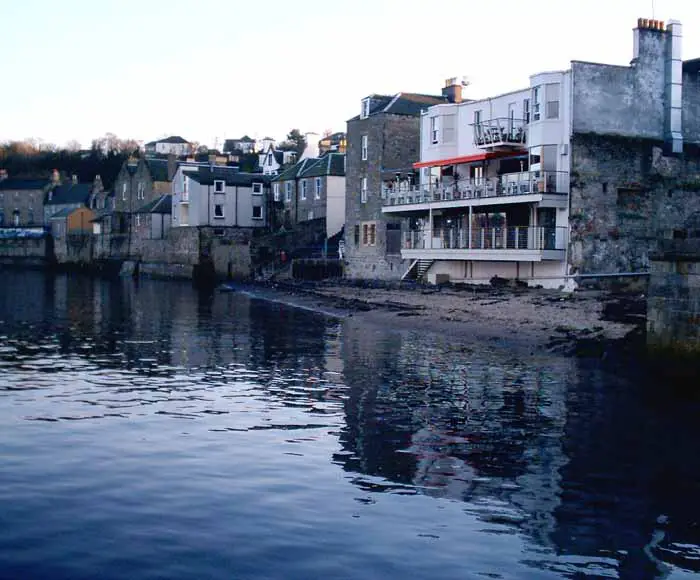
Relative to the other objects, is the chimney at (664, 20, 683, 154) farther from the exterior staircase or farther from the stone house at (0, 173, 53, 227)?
the stone house at (0, 173, 53, 227)

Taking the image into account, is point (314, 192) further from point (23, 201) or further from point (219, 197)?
point (23, 201)

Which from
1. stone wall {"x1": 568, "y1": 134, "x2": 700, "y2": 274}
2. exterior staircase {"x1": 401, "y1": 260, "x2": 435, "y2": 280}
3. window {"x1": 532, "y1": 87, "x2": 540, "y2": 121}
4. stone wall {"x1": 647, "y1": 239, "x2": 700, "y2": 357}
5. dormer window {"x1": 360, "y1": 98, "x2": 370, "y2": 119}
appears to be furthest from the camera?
dormer window {"x1": 360, "y1": 98, "x2": 370, "y2": 119}

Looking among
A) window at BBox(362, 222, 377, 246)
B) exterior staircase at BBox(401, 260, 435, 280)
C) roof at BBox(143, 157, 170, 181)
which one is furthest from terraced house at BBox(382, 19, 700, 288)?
roof at BBox(143, 157, 170, 181)

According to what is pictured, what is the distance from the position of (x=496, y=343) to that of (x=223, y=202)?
5459 centimetres

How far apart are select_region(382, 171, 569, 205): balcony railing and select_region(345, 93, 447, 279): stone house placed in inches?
169

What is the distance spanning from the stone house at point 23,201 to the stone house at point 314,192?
66.2 m

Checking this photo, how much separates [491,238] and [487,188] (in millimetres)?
2629

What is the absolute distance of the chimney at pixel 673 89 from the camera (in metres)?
45.1

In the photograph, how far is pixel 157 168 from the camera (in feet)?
317

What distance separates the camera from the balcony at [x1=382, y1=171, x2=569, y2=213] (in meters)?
43.4

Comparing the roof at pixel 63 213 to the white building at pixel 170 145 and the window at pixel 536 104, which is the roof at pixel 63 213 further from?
the window at pixel 536 104

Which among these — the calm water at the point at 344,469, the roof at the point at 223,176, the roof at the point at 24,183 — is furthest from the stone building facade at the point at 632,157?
the roof at the point at 24,183

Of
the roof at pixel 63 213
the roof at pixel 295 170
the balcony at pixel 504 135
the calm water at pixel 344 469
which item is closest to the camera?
the calm water at pixel 344 469

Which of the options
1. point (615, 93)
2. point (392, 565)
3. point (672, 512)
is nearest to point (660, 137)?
point (615, 93)
